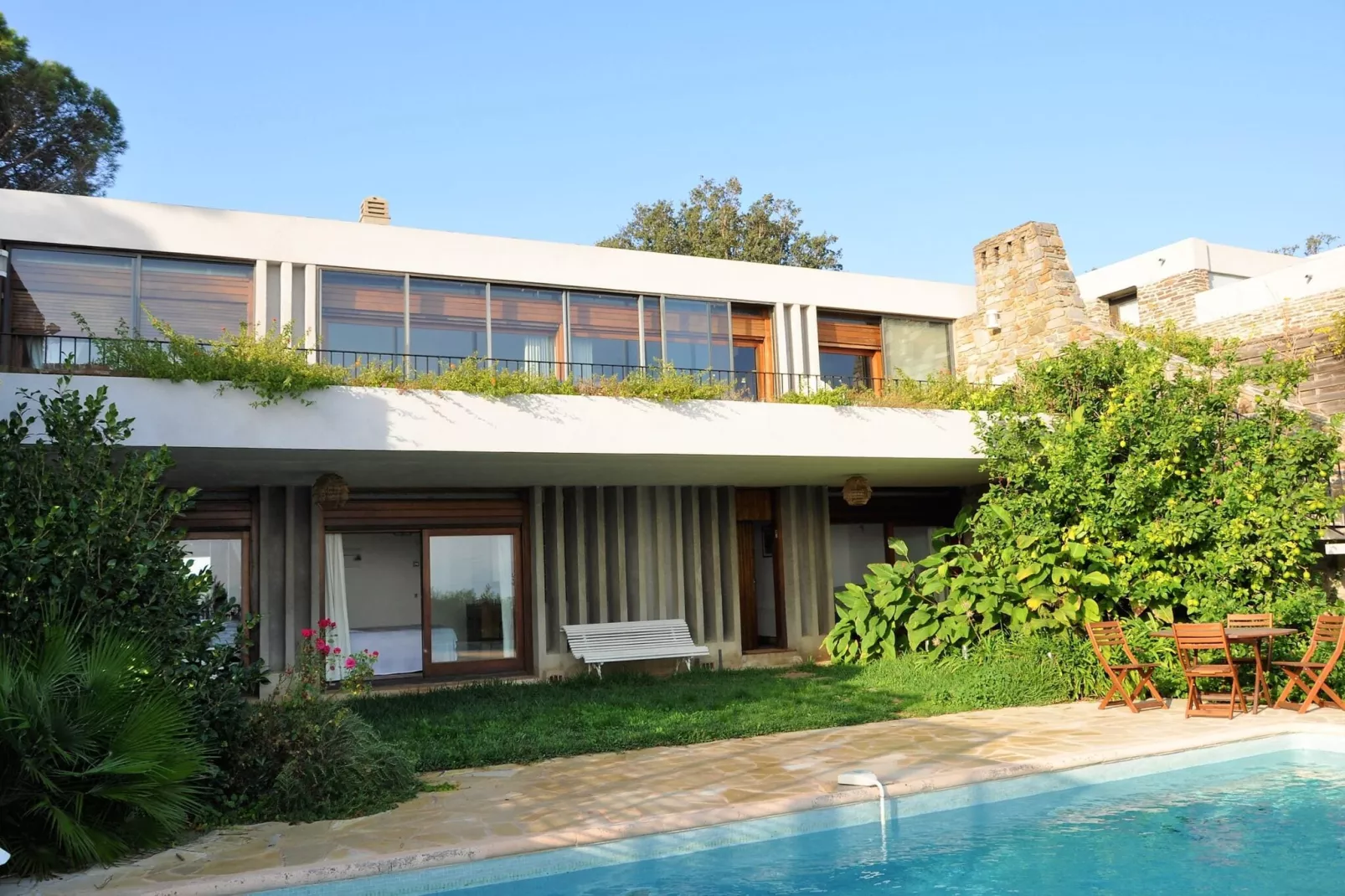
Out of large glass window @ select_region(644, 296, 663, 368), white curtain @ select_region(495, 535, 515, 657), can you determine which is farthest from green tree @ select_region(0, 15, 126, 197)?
large glass window @ select_region(644, 296, 663, 368)

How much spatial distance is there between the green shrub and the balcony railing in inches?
149

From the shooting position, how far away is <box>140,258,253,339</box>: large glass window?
439 inches

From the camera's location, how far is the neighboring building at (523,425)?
34.5 ft

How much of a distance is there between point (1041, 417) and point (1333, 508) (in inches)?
129

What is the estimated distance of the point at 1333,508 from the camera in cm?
1088

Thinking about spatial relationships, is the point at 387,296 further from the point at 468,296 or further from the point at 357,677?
the point at 357,677

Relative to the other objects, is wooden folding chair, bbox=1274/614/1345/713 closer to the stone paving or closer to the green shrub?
the stone paving

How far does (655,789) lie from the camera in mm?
7082

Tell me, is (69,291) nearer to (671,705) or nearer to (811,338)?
(671,705)

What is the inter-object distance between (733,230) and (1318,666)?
23.7 m

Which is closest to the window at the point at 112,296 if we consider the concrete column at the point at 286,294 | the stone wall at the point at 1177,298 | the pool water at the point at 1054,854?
the concrete column at the point at 286,294

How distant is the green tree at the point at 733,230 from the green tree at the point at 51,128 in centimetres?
1530

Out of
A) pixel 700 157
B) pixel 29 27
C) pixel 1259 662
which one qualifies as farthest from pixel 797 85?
pixel 29 27

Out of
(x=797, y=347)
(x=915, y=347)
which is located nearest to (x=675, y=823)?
(x=797, y=347)
